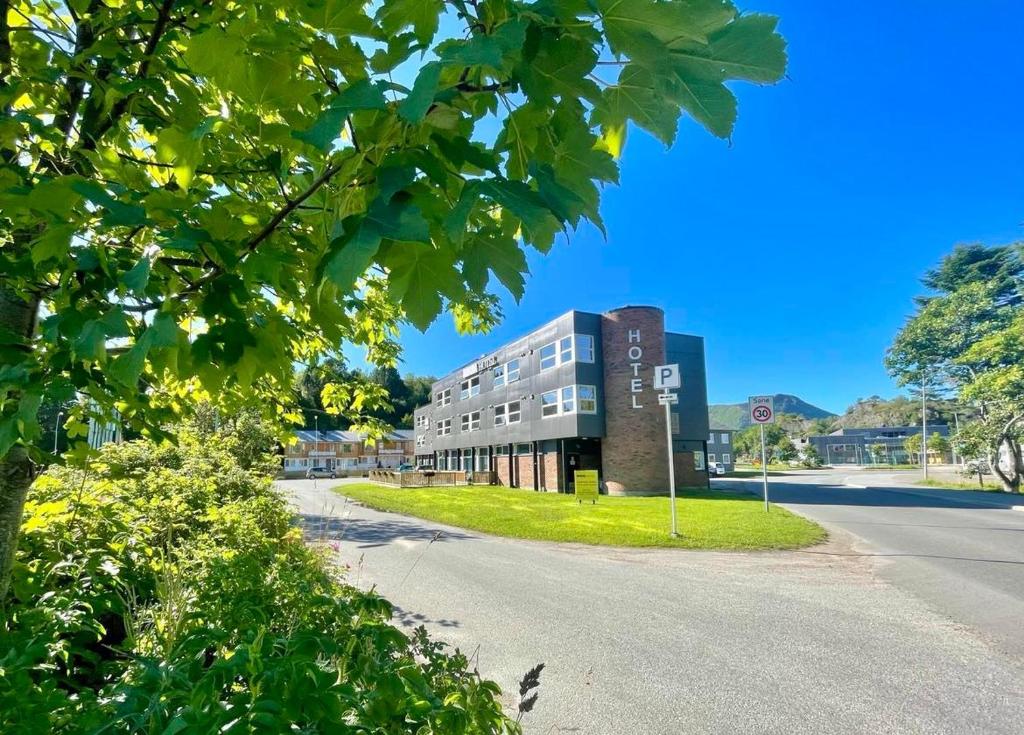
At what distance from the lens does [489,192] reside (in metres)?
0.88

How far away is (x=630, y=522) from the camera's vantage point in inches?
535

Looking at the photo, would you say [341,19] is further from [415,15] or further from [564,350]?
[564,350]

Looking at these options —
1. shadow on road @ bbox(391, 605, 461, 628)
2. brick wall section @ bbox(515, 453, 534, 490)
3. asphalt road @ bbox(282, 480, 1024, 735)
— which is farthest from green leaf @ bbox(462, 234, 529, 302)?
brick wall section @ bbox(515, 453, 534, 490)

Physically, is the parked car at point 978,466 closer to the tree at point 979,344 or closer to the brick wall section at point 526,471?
the tree at point 979,344

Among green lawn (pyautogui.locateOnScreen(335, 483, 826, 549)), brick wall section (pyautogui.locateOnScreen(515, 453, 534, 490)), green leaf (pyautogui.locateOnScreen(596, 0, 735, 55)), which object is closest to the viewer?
green leaf (pyautogui.locateOnScreen(596, 0, 735, 55))

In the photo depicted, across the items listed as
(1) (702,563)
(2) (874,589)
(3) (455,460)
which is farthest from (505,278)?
(3) (455,460)

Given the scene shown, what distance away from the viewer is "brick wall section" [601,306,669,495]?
2402 cm

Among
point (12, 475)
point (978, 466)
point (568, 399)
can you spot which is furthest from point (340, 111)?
point (978, 466)

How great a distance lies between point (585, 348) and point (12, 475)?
2405cm

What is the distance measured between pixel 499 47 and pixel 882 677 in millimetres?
5814

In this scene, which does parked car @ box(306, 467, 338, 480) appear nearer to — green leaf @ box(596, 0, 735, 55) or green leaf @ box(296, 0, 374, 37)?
green leaf @ box(296, 0, 374, 37)

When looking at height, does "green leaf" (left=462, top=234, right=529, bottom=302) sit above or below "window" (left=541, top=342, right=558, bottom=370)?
below

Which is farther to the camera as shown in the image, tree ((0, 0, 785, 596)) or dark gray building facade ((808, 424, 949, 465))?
dark gray building facade ((808, 424, 949, 465))

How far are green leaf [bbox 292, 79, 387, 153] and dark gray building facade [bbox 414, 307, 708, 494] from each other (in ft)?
79.7
